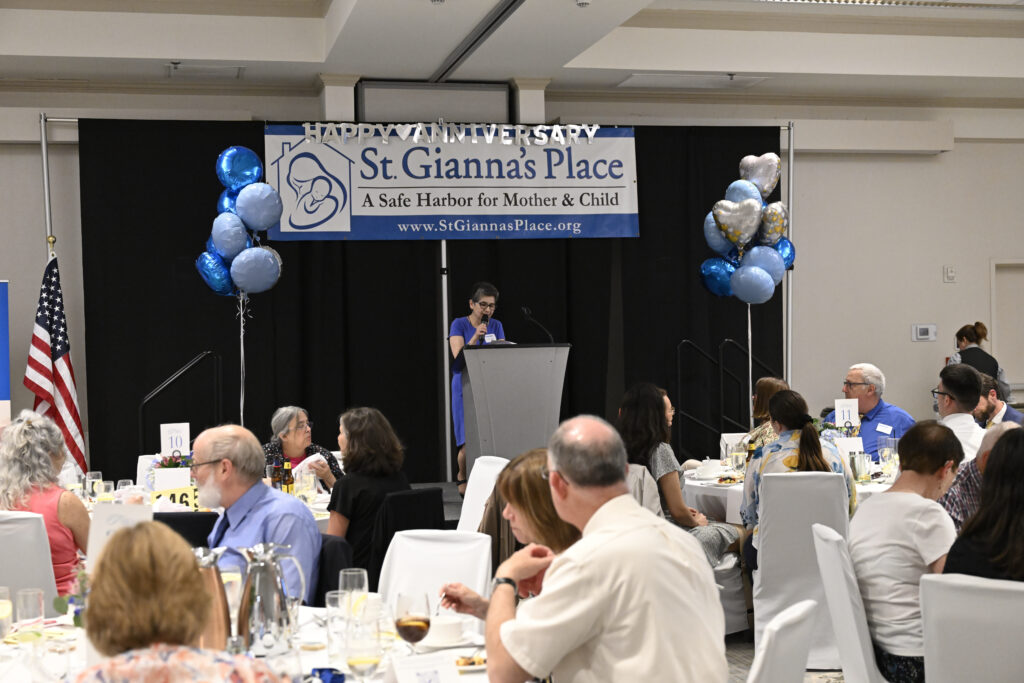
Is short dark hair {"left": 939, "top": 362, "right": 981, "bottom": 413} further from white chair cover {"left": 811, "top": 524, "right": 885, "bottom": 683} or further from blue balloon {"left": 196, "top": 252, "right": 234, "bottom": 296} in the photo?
blue balloon {"left": 196, "top": 252, "right": 234, "bottom": 296}

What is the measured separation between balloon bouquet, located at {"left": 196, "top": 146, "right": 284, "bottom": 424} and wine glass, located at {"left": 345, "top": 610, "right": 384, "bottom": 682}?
5.32m

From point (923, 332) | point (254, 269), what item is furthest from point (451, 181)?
point (923, 332)

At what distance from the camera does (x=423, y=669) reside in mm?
2641

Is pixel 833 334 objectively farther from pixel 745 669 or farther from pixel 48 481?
pixel 48 481

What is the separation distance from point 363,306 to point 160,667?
7.66 metres

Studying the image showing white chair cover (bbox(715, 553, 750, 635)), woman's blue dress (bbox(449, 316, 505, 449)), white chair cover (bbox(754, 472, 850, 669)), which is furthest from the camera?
woman's blue dress (bbox(449, 316, 505, 449))

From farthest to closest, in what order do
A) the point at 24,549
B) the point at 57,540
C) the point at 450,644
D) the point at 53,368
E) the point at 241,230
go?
the point at 53,368 < the point at 241,230 < the point at 57,540 < the point at 24,549 < the point at 450,644

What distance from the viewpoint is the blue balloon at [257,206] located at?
25.1 feet

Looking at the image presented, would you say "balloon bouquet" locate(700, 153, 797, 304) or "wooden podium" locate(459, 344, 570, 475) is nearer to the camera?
"wooden podium" locate(459, 344, 570, 475)

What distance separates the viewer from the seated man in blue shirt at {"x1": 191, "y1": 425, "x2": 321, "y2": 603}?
3.46 metres

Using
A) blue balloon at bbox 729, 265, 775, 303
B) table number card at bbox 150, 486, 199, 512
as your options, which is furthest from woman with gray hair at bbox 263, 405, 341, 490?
blue balloon at bbox 729, 265, 775, 303

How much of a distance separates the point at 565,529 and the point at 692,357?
732 cm

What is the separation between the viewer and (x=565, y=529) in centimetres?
269

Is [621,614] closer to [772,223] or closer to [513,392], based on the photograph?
[513,392]
